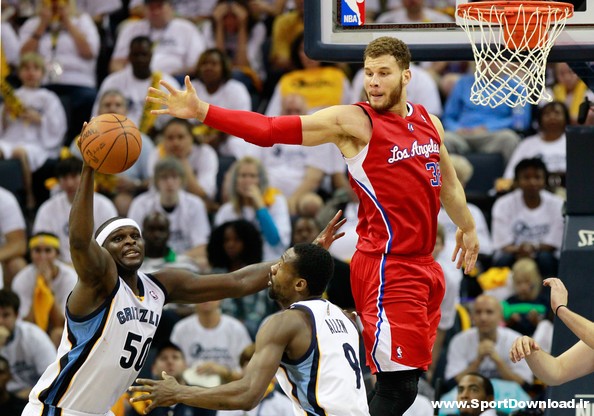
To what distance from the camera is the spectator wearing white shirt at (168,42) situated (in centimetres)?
1406

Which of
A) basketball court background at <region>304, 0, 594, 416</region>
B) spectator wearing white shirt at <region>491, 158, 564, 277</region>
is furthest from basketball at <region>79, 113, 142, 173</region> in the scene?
spectator wearing white shirt at <region>491, 158, 564, 277</region>

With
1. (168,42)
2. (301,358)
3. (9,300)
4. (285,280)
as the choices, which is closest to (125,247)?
(285,280)


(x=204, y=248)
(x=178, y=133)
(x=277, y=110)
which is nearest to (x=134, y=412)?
(x=204, y=248)

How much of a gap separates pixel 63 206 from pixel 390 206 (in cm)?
593

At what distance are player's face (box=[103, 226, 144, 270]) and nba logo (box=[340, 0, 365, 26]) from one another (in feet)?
6.23

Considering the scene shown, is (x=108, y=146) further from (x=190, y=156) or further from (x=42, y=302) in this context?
(x=190, y=156)

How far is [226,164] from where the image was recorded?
41.9ft

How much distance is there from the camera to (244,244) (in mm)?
11188

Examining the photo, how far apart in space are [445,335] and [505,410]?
1.65 meters

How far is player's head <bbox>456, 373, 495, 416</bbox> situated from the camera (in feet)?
28.9

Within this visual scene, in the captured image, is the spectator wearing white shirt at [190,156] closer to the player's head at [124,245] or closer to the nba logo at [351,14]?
the nba logo at [351,14]

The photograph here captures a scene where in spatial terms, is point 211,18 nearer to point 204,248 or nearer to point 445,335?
point 204,248

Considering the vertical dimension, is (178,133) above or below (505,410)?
above

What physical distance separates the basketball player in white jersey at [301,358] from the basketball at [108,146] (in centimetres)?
104
